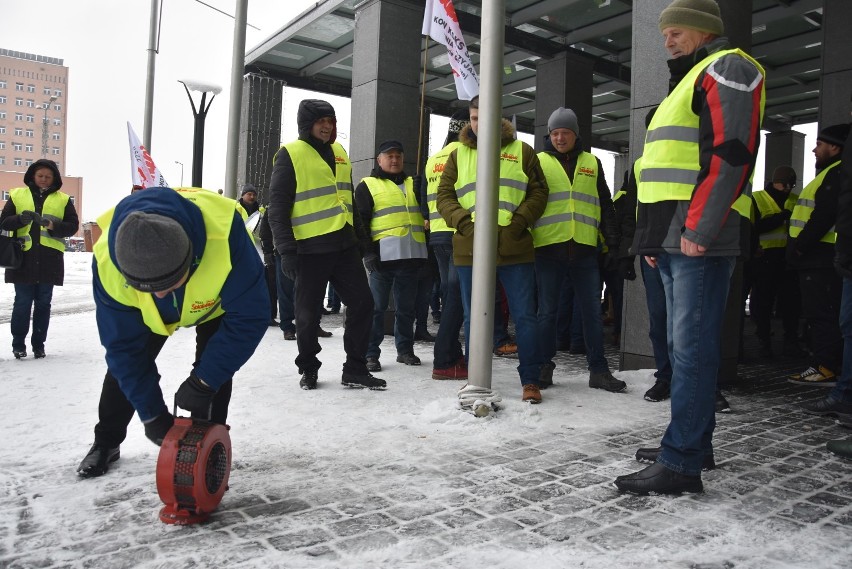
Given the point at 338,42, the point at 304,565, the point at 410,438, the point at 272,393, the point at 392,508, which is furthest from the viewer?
the point at 338,42

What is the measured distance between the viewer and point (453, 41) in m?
6.00

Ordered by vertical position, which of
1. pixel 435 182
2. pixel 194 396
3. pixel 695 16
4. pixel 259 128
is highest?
pixel 259 128

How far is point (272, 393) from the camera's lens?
5.02m

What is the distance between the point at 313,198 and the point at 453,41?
6.38 ft

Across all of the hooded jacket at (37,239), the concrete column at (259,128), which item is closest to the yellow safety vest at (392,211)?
the hooded jacket at (37,239)

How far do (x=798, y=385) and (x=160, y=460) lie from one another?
5098 millimetres

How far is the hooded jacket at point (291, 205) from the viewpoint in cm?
515

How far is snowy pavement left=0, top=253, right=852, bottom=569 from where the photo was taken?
7.89 ft

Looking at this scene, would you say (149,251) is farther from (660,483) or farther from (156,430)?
(660,483)

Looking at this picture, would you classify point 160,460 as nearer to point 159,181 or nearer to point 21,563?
point 21,563

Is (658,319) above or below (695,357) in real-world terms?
above

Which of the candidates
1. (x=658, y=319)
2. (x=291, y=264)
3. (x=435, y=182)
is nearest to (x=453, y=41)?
(x=435, y=182)

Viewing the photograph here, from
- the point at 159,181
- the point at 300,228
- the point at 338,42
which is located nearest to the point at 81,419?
the point at 300,228

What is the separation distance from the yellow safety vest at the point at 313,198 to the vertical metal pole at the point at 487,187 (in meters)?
1.28
